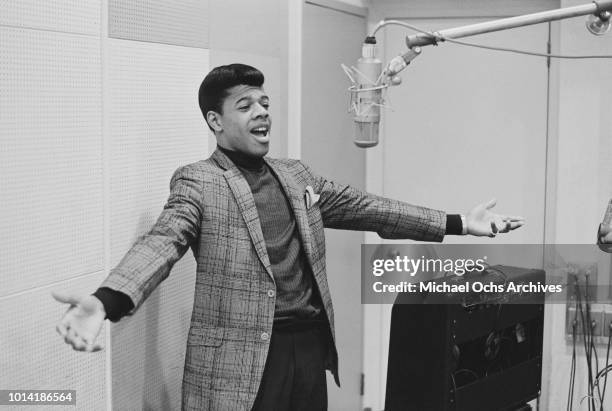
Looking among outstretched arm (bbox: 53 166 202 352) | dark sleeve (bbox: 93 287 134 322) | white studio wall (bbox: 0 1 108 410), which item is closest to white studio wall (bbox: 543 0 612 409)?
outstretched arm (bbox: 53 166 202 352)

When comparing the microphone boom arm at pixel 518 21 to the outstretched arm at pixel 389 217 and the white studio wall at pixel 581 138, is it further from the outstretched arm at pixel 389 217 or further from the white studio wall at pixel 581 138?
the white studio wall at pixel 581 138

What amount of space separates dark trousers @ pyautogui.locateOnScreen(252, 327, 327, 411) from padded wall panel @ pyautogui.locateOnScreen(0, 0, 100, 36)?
910mm

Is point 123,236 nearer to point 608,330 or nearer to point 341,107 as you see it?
point 341,107

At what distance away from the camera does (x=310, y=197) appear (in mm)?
2645

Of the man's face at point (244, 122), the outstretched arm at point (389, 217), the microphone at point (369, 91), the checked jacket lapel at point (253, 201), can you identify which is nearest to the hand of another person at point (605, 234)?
the outstretched arm at point (389, 217)

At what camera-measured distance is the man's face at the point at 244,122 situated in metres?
2.54

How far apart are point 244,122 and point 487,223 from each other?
2.58ft

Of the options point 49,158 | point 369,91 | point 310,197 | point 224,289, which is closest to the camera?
point 49,158

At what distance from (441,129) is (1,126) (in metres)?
2.46

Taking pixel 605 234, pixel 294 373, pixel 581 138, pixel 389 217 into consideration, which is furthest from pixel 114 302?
pixel 581 138

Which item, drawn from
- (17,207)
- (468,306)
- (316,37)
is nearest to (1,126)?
(17,207)

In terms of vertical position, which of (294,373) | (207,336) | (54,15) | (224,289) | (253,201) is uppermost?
(54,15)

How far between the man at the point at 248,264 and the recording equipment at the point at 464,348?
226 mm

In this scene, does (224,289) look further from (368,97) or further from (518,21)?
(518,21)
